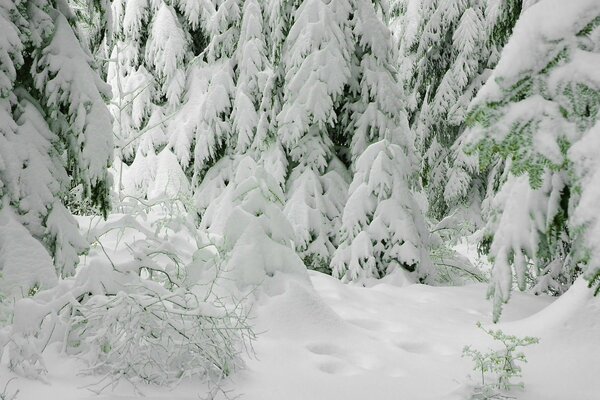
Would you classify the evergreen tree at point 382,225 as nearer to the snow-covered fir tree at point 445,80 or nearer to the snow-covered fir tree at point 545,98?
the snow-covered fir tree at point 545,98

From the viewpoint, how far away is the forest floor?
117 inches

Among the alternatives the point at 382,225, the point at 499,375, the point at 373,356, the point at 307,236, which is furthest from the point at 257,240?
the point at 307,236

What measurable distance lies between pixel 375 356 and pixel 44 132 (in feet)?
9.51

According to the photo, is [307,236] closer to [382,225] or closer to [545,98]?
[382,225]

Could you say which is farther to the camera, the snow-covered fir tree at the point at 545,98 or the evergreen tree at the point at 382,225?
the evergreen tree at the point at 382,225

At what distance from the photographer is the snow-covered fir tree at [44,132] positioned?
3.76m

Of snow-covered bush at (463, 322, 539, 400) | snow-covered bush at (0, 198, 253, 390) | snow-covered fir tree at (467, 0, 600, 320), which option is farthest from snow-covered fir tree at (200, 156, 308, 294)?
snow-covered fir tree at (467, 0, 600, 320)

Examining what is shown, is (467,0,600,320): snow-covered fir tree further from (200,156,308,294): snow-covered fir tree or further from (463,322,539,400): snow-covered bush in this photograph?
(200,156,308,294): snow-covered fir tree

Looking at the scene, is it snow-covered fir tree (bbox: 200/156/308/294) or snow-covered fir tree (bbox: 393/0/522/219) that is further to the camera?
snow-covered fir tree (bbox: 393/0/522/219)

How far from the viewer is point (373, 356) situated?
377 cm

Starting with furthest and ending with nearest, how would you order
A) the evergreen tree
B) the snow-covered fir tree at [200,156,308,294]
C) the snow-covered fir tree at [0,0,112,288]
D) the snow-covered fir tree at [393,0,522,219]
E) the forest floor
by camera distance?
the snow-covered fir tree at [393,0,522,219] → the evergreen tree → the snow-covered fir tree at [200,156,308,294] → the snow-covered fir tree at [0,0,112,288] → the forest floor

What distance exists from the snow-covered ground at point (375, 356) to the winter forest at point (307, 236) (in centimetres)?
2

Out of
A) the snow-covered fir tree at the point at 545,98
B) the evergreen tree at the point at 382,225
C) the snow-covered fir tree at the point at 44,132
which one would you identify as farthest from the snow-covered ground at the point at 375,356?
the snow-covered fir tree at the point at 545,98

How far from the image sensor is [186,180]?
10055 millimetres
